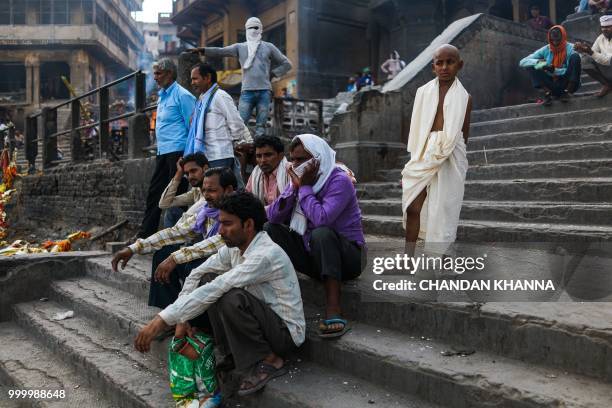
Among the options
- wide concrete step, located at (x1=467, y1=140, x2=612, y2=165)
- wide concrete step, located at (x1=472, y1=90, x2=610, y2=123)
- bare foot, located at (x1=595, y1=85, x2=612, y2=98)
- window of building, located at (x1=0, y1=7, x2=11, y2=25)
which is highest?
window of building, located at (x1=0, y1=7, x2=11, y2=25)

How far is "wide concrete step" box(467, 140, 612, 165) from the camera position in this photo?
197 inches

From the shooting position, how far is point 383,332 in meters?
2.88

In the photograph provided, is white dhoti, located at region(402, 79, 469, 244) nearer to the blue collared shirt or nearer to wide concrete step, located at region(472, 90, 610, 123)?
the blue collared shirt

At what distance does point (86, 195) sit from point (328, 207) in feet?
30.9

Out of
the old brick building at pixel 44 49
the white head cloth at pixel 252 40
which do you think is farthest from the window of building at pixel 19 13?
the white head cloth at pixel 252 40

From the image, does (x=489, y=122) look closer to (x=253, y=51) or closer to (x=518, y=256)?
(x=253, y=51)

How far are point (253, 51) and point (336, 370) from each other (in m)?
4.98

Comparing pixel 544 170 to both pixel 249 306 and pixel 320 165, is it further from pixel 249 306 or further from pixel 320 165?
pixel 249 306

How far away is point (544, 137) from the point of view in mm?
5840

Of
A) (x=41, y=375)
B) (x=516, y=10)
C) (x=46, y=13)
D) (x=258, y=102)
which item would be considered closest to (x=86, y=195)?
(x=258, y=102)

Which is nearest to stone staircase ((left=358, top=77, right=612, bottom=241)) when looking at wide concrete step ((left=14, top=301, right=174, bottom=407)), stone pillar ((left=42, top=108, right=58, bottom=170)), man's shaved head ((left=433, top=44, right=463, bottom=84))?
man's shaved head ((left=433, top=44, right=463, bottom=84))

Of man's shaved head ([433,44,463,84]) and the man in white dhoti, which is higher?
man's shaved head ([433,44,463,84])

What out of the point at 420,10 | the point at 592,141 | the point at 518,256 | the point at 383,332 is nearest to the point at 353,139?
the point at 592,141

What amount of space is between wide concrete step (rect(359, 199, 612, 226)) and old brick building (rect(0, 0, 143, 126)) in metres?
31.8
